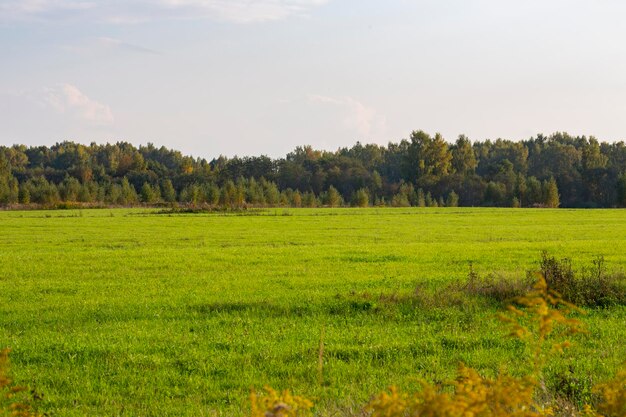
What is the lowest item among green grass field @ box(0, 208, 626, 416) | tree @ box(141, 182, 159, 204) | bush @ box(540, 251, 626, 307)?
green grass field @ box(0, 208, 626, 416)

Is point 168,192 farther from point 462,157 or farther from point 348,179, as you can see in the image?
point 462,157

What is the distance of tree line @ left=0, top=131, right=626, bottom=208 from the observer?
399 ft

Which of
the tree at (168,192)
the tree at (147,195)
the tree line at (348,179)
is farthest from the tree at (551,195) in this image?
the tree at (147,195)

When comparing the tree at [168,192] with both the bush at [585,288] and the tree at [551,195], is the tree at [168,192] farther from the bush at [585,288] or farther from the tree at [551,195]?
the bush at [585,288]

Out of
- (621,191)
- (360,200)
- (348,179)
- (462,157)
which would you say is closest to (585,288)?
(360,200)

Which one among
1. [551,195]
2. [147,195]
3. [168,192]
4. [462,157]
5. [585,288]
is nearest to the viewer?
[585,288]

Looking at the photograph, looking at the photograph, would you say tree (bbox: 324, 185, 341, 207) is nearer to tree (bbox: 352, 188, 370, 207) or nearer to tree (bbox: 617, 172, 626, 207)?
tree (bbox: 352, 188, 370, 207)

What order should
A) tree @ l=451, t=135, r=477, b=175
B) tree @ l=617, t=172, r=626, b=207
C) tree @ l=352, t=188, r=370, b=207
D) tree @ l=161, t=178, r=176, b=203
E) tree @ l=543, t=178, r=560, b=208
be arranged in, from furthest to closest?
tree @ l=451, t=135, r=477, b=175 → tree @ l=161, t=178, r=176, b=203 → tree @ l=543, t=178, r=560, b=208 → tree @ l=352, t=188, r=370, b=207 → tree @ l=617, t=172, r=626, b=207

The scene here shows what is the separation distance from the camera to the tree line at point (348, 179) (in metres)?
122

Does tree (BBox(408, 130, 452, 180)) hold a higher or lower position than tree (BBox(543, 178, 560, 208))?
higher

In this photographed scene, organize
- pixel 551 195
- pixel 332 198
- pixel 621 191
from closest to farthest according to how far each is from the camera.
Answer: pixel 621 191 → pixel 551 195 → pixel 332 198

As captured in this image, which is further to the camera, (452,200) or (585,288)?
(452,200)

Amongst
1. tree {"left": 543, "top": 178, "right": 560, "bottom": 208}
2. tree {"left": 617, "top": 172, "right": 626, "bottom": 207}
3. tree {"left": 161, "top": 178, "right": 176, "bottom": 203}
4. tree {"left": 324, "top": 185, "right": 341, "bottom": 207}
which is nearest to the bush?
tree {"left": 324, "top": 185, "right": 341, "bottom": 207}

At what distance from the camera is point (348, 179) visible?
14888cm
